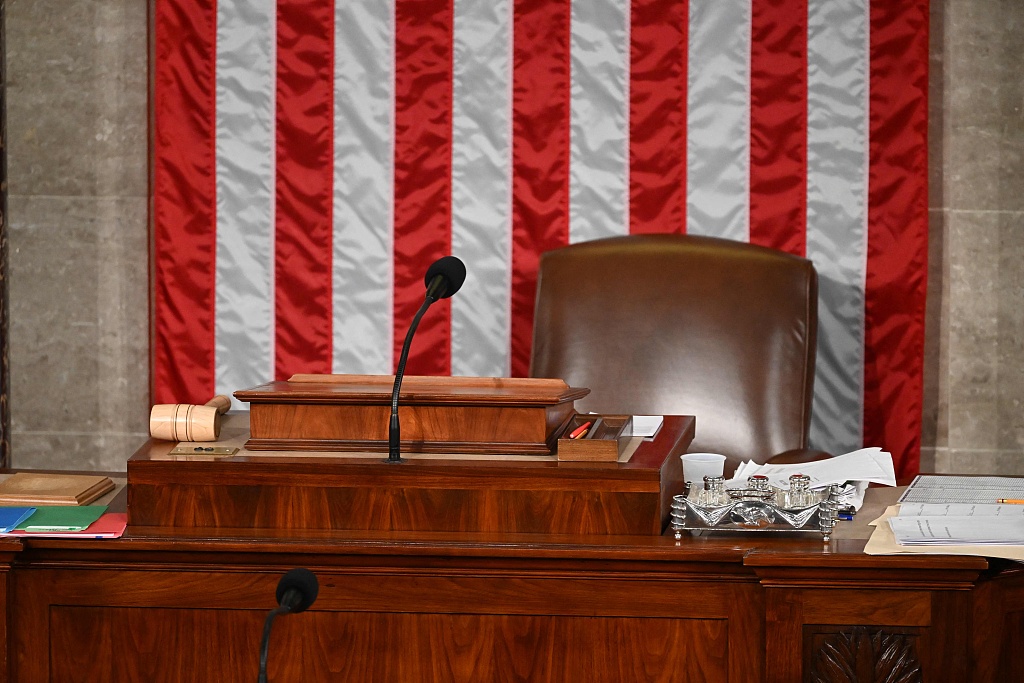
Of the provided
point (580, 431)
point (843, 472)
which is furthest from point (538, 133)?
point (580, 431)

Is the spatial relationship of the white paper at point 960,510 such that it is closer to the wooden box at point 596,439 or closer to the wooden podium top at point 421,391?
the wooden box at point 596,439

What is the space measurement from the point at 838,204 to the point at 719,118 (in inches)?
16.7

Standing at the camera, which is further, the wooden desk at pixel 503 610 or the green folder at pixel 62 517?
the green folder at pixel 62 517

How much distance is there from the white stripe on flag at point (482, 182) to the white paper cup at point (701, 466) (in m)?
1.34

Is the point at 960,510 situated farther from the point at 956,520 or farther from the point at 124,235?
the point at 124,235

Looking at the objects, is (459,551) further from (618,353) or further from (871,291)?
(871,291)

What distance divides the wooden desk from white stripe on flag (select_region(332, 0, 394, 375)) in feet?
5.55

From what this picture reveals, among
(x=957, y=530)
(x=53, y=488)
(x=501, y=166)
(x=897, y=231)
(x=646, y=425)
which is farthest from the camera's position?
(x=501, y=166)

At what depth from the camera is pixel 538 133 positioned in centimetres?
320

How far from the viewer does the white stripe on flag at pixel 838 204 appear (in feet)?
10.2

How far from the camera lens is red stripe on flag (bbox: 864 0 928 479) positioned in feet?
10.1

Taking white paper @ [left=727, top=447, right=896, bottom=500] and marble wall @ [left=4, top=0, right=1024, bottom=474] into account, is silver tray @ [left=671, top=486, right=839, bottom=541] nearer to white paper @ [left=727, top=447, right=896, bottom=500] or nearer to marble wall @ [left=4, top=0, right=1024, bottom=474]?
white paper @ [left=727, top=447, right=896, bottom=500]

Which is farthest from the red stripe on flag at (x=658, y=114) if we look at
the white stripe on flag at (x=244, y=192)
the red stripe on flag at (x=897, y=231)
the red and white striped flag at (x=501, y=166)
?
the white stripe on flag at (x=244, y=192)

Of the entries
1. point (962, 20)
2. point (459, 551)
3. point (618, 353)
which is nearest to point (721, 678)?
point (459, 551)
